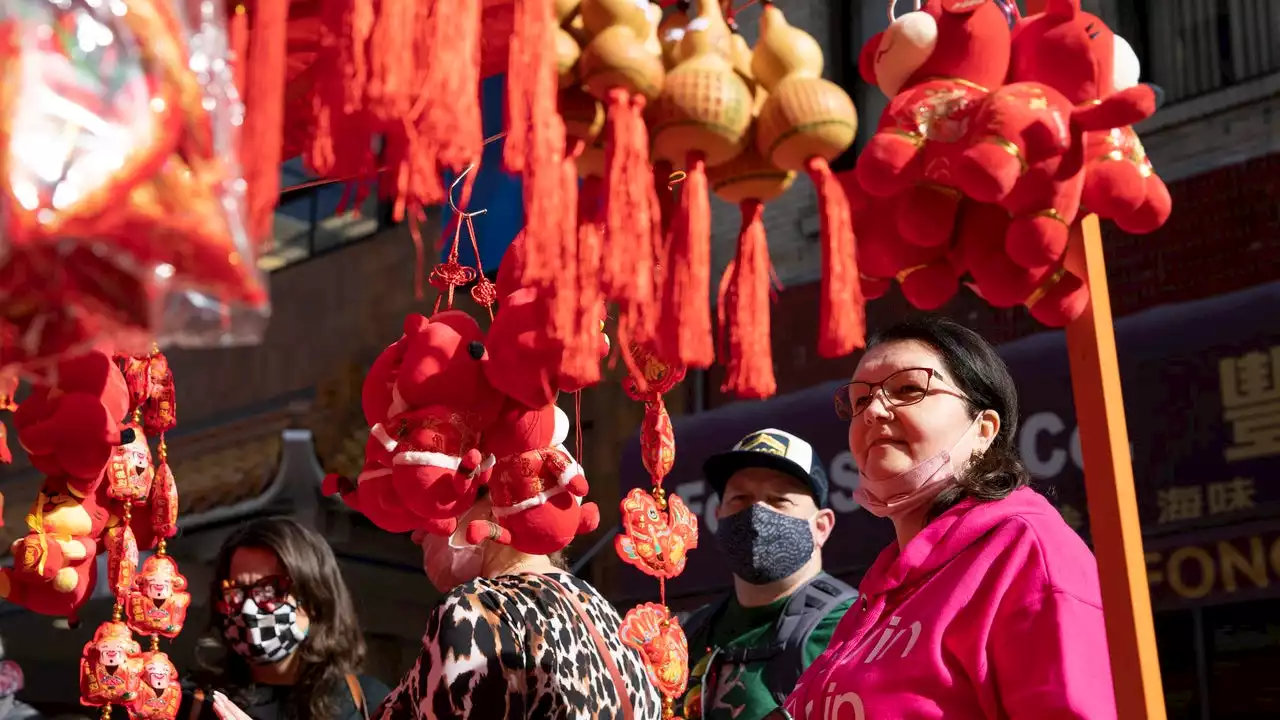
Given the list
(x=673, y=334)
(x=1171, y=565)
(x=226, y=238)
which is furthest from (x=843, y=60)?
(x=226, y=238)

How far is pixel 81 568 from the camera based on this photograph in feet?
7.70

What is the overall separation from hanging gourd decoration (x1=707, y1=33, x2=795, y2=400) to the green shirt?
1.67 metres

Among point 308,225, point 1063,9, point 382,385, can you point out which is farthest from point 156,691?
point 308,225

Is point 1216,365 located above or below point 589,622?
above

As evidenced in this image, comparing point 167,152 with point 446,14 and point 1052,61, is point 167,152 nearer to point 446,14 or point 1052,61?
point 446,14

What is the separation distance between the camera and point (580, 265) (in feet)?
5.00

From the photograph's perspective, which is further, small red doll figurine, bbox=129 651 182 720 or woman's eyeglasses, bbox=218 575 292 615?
woman's eyeglasses, bbox=218 575 292 615

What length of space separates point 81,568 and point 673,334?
4.32ft

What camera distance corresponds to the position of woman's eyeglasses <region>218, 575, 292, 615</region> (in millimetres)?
3475

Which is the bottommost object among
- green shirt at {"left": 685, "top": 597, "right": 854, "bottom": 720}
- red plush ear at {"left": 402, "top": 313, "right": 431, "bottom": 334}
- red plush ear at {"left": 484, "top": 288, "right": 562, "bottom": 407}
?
green shirt at {"left": 685, "top": 597, "right": 854, "bottom": 720}

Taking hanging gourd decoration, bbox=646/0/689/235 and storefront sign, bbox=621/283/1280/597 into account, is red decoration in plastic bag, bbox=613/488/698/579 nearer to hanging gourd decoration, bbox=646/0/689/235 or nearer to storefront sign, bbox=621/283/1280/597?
hanging gourd decoration, bbox=646/0/689/235

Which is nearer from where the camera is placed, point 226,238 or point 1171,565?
point 226,238

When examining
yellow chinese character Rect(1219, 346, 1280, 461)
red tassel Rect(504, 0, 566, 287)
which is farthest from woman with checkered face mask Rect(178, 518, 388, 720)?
yellow chinese character Rect(1219, 346, 1280, 461)

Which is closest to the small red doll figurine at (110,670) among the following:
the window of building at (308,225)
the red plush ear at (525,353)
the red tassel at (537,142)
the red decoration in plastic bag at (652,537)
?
the red decoration in plastic bag at (652,537)
